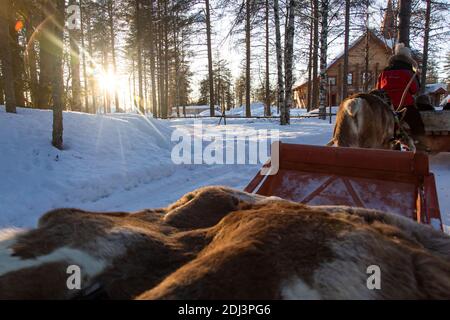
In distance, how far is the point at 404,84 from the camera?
774cm

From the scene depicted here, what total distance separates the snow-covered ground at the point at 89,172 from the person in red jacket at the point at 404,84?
121cm

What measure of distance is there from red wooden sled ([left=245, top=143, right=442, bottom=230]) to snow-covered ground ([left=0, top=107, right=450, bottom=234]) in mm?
1887

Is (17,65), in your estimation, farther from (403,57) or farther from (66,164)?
(403,57)

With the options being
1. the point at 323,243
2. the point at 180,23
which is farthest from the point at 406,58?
the point at 180,23

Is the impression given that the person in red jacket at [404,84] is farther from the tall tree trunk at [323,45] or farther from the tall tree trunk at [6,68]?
the tall tree trunk at [323,45]

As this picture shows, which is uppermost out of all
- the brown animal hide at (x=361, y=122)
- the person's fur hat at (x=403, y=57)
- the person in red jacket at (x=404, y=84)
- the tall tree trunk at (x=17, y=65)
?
the tall tree trunk at (x=17, y=65)

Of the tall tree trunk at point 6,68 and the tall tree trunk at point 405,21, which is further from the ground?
the tall tree trunk at point 405,21

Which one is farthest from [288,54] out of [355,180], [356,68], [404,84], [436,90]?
[436,90]

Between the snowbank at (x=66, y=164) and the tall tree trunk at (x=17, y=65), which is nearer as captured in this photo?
the snowbank at (x=66, y=164)

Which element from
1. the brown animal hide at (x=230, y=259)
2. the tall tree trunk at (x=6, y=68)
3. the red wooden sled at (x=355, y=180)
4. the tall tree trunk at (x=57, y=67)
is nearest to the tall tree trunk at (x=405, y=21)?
the red wooden sled at (x=355, y=180)

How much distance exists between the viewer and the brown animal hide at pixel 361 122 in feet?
18.5

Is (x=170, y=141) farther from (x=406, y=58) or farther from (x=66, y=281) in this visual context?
(x=66, y=281)

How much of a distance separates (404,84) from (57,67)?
317 inches
